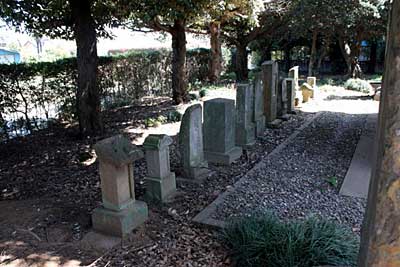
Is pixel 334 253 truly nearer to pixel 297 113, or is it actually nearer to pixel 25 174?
pixel 25 174

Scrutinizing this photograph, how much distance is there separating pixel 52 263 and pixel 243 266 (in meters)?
1.73

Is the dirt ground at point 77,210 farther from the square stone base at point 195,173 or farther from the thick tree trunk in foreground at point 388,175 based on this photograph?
the thick tree trunk in foreground at point 388,175

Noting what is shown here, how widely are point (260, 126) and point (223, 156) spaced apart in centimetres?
192

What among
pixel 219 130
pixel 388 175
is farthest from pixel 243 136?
pixel 388 175

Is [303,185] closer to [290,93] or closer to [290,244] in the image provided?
[290,244]

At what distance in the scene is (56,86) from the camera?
30.6 feet

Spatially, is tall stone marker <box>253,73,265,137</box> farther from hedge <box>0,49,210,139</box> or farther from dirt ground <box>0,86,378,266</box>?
hedge <box>0,49,210,139</box>

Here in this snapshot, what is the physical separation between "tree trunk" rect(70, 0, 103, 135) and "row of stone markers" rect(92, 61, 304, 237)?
275 cm

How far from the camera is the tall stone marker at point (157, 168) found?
4.32 meters

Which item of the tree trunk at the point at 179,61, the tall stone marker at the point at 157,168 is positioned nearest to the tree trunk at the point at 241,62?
the tree trunk at the point at 179,61

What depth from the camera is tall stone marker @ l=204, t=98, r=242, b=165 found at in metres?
5.74

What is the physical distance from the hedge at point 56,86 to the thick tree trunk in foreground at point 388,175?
8.17m

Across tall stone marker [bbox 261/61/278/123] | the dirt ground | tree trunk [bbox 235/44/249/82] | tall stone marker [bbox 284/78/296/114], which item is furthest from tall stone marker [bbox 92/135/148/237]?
tree trunk [bbox 235/44/249/82]

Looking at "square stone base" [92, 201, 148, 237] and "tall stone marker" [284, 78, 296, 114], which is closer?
"square stone base" [92, 201, 148, 237]
